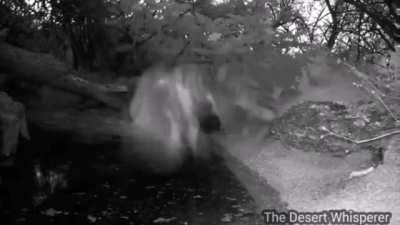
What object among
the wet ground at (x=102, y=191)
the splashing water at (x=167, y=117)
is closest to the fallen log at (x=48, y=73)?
the splashing water at (x=167, y=117)

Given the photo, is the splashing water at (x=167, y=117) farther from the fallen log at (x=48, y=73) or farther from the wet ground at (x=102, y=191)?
the fallen log at (x=48, y=73)

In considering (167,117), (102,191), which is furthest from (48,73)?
(102,191)

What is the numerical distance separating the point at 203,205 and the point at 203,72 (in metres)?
5.59

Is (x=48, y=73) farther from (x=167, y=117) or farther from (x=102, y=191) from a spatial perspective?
(x=102, y=191)

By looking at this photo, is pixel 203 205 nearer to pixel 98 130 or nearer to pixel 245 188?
pixel 245 188

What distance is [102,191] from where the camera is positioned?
5.98 m

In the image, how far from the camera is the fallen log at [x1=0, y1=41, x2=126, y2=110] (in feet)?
27.9

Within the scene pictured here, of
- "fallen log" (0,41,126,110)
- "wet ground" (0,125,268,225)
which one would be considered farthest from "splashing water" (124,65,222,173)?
"fallen log" (0,41,126,110)

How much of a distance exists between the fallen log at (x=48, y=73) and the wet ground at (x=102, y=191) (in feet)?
5.38

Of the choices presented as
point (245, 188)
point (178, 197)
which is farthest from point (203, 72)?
point (178, 197)

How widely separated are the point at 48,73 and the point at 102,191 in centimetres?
397

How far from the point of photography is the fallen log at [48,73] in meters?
8.52

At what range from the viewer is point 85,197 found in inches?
225

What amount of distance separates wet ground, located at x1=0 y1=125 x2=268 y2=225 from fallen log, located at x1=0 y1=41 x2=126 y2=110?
164 cm
